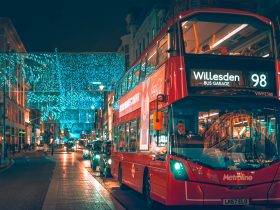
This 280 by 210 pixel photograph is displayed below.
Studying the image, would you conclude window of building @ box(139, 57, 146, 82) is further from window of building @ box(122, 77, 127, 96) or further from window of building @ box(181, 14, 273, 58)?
window of building @ box(122, 77, 127, 96)

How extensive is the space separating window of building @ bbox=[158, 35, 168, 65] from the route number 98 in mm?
1980

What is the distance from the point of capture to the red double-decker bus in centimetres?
1026

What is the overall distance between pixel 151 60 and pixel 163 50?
55.2 inches

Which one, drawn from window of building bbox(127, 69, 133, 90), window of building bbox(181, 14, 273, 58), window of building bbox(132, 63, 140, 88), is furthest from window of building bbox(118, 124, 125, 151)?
window of building bbox(181, 14, 273, 58)

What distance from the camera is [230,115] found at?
34.6ft

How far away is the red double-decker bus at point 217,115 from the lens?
1026 cm

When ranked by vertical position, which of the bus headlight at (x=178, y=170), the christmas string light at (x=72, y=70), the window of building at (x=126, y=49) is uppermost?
the window of building at (x=126, y=49)

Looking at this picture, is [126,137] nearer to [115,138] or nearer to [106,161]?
[115,138]

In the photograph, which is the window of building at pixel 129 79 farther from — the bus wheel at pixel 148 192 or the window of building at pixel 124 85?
the bus wheel at pixel 148 192

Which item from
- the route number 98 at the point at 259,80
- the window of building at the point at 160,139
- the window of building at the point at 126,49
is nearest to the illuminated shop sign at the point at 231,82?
the route number 98 at the point at 259,80

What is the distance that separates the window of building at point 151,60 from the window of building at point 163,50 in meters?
0.48

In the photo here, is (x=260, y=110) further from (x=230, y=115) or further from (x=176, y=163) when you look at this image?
(x=176, y=163)

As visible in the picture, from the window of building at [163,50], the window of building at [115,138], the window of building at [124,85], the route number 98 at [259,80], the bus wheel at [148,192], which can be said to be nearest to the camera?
the route number 98 at [259,80]

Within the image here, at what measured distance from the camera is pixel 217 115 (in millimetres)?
10539
